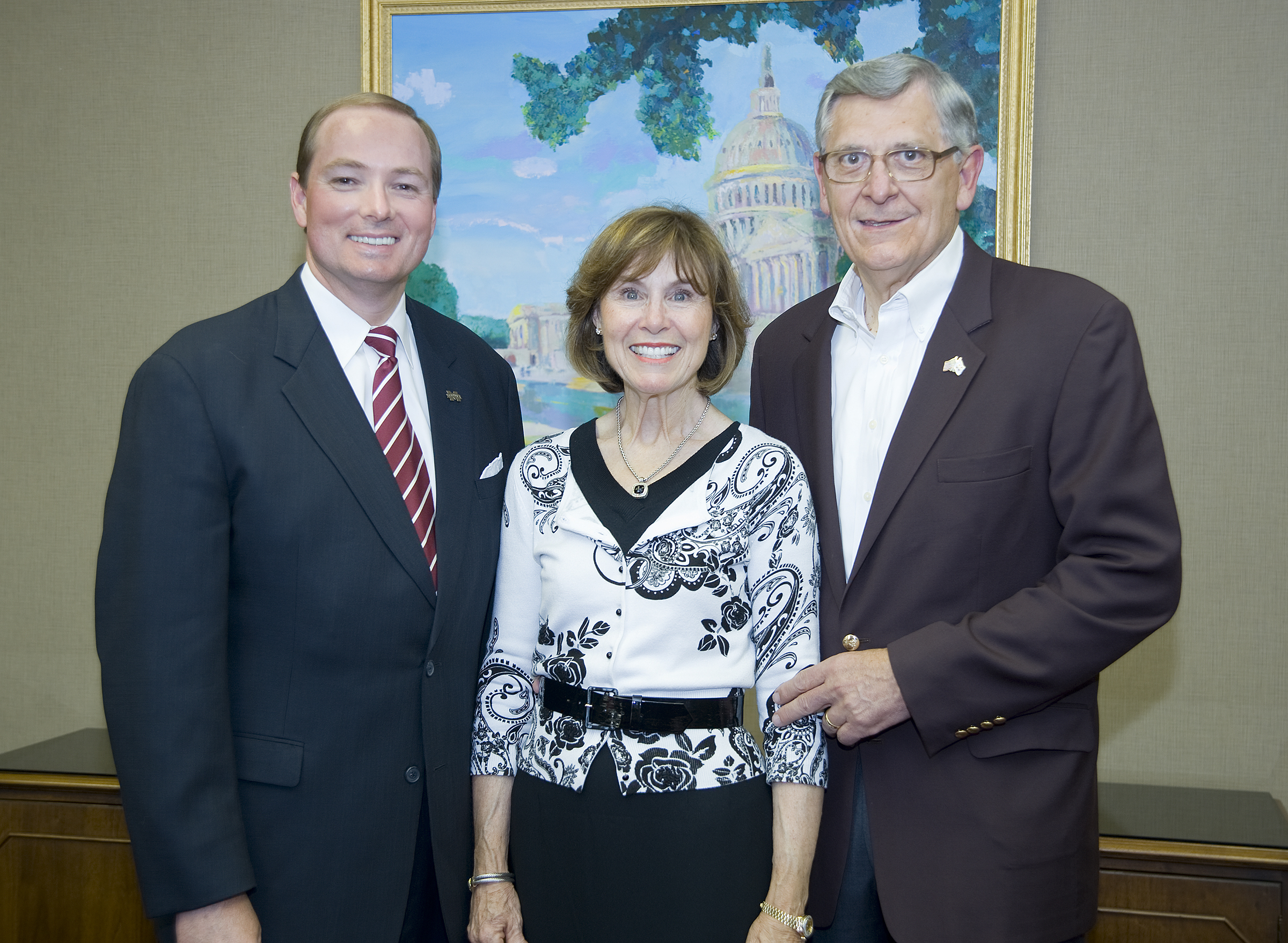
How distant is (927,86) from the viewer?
196 cm

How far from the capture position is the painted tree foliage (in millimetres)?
2900

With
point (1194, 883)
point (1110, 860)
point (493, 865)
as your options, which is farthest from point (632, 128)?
point (1194, 883)

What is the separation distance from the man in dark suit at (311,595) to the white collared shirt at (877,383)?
71 centimetres

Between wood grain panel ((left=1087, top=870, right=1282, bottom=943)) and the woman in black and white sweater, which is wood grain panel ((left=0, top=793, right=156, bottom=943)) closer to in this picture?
the woman in black and white sweater

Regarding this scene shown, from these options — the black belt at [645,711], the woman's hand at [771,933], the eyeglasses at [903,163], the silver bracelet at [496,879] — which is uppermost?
the eyeglasses at [903,163]

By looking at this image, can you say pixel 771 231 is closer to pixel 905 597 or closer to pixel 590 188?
pixel 590 188

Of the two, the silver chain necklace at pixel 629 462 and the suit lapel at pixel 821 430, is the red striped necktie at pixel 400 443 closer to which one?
the silver chain necklace at pixel 629 462

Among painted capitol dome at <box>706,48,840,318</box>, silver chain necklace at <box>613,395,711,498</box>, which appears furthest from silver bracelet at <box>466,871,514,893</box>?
painted capitol dome at <box>706,48,840,318</box>

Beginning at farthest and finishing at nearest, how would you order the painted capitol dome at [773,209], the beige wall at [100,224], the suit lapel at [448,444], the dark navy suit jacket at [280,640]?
the beige wall at [100,224] < the painted capitol dome at [773,209] < the suit lapel at [448,444] < the dark navy suit jacket at [280,640]

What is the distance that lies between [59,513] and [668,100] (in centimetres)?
251

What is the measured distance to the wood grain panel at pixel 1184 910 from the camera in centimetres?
249

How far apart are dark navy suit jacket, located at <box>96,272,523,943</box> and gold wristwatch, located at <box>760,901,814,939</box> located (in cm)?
61

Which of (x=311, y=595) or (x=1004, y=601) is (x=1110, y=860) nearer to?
(x=1004, y=601)

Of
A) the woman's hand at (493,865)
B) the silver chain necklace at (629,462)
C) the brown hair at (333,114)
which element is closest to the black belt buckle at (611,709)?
the woman's hand at (493,865)
